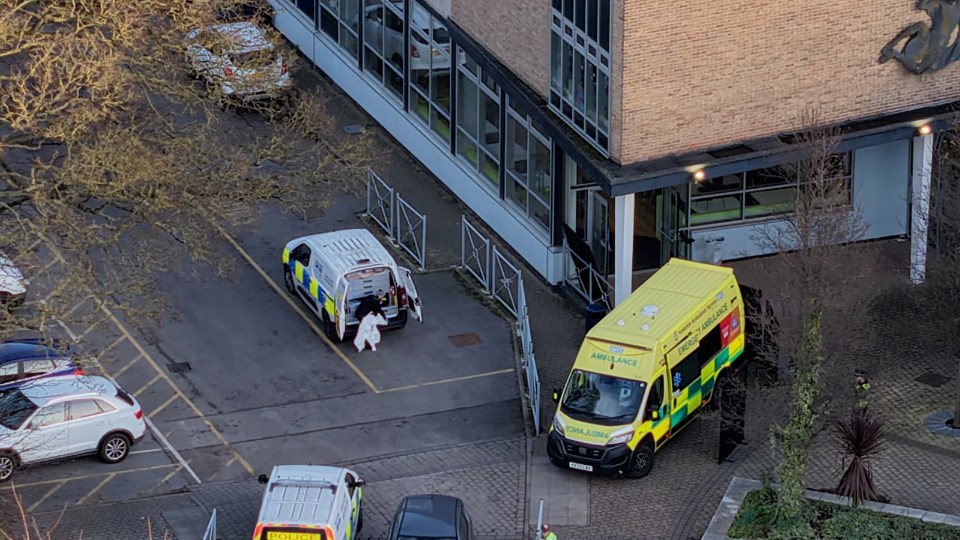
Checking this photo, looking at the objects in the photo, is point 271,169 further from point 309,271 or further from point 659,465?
point 659,465

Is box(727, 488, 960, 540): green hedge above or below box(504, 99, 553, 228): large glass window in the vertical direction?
below

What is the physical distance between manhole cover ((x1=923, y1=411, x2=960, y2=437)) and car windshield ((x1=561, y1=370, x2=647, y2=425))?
5822 millimetres

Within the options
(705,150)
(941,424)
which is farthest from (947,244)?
(705,150)

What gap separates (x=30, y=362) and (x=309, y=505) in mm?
8023

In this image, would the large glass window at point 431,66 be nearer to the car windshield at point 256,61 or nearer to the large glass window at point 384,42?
the large glass window at point 384,42

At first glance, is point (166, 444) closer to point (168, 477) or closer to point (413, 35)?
point (168, 477)

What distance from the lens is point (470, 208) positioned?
40750 mm

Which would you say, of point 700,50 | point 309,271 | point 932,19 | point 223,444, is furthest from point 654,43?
point 223,444

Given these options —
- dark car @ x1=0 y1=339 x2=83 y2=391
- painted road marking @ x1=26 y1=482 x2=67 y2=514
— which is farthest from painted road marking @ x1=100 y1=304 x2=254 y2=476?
painted road marking @ x1=26 y1=482 x2=67 y2=514

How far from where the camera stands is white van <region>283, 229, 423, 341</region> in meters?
34.5

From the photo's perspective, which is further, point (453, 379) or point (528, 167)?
point (528, 167)

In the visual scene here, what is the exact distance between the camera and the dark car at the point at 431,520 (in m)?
26.4

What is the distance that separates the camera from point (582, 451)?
97.0 feet

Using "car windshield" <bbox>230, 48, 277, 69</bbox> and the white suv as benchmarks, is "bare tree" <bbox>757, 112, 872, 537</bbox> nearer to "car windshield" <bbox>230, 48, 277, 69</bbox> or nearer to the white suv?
"car windshield" <bbox>230, 48, 277, 69</bbox>
